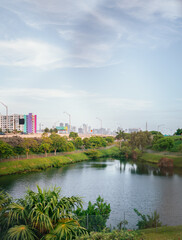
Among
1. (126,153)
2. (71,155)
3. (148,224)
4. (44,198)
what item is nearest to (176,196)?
(148,224)

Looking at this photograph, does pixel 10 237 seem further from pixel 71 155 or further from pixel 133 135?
pixel 133 135

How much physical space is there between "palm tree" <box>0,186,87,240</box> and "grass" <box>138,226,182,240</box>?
16.1ft

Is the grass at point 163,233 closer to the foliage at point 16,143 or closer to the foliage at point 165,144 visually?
the foliage at point 16,143

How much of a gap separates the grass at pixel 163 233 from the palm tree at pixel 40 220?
489cm

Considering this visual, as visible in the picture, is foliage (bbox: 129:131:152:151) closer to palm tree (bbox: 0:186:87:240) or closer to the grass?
the grass

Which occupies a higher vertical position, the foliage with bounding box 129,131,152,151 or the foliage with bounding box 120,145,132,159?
the foliage with bounding box 129,131,152,151

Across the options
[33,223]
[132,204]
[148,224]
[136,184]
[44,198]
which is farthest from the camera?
[136,184]

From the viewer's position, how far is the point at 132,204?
96.4 feet

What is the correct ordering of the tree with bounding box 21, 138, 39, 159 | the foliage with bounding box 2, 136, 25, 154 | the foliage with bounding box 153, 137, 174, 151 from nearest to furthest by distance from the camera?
the foliage with bounding box 2, 136, 25, 154
the tree with bounding box 21, 138, 39, 159
the foliage with bounding box 153, 137, 174, 151

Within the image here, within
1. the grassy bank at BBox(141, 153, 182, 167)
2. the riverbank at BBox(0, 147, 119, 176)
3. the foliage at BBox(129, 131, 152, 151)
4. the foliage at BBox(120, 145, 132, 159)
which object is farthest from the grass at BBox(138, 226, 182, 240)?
the foliage at BBox(129, 131, 152, 151)

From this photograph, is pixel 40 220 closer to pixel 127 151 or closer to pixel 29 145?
pixel 29 145

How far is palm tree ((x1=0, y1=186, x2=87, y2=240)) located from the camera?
13.2 meters

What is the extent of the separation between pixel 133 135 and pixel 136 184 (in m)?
60.1

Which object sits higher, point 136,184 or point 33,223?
point 33,223
